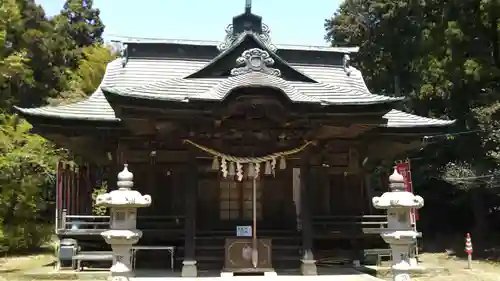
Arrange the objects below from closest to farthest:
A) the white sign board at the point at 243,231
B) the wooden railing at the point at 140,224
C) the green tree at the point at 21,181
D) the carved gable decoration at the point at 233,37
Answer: the white sign board at the point at 243,231
the wooden railing at the point at 140,224
the carved gable decoration at the point at 233,37
the green tree at the point at 21,181

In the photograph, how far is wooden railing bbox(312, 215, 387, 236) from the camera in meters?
13.5

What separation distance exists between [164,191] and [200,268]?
244cm

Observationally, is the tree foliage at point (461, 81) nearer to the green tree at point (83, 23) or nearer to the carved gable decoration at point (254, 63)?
the carved gable decoration at point (254, 63)

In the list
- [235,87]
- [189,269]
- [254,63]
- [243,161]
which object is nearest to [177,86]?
[254,63]

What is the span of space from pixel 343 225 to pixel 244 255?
316cm

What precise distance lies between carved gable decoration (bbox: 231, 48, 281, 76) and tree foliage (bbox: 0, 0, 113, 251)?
873 cm

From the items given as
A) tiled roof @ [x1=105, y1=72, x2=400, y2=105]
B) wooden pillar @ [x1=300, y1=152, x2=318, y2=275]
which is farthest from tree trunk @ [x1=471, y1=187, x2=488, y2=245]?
wooden pillar @ [x1=300, y1=152, x2=318, y2=275]

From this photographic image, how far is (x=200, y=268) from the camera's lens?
519 inches

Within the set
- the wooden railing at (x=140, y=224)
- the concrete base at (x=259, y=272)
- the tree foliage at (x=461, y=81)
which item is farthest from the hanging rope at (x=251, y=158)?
the tree foliage at (x=461, y=81)

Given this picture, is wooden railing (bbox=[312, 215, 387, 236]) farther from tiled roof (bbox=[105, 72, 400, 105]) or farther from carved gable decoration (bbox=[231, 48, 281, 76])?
carved gable decoration (bbox=[231, 48, 281, 76])

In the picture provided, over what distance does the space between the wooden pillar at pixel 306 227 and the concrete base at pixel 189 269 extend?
280 cm

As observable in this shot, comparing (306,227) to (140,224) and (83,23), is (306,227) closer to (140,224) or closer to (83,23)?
(140,224)

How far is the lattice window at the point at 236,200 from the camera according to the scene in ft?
46.7

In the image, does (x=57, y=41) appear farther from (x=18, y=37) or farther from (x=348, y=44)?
(x=348, y=44)
